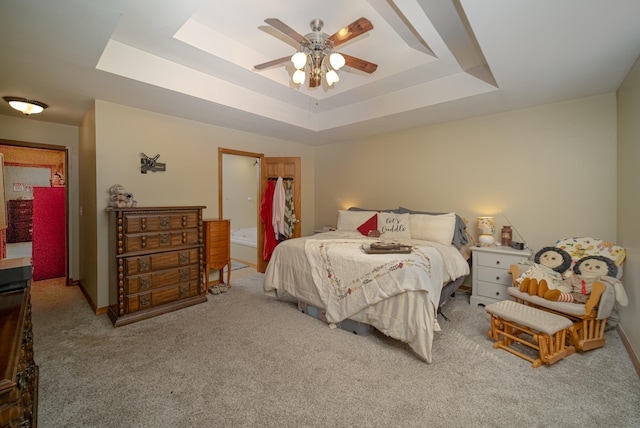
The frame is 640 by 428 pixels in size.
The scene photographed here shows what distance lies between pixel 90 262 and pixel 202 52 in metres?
2.99

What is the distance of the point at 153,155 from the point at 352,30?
2.85m

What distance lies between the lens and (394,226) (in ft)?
12.2

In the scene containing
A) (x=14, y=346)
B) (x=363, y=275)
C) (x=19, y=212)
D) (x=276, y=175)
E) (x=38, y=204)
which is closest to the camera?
(x=14, y=346)

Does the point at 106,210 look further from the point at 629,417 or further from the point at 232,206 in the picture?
the point at 629,417

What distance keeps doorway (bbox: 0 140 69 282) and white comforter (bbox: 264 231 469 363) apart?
3061 mm

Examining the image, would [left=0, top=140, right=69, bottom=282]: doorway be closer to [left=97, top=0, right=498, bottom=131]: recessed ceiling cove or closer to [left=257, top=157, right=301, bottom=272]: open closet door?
[left=97, top=0, right=498, bottom=131]: recessed ceiling cove

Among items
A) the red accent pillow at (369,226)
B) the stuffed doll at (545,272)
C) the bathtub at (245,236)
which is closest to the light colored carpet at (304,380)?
the stuffed doll at (545,272)

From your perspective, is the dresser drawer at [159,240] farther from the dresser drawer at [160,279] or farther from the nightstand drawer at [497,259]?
the nightstand drawer at [497,259]

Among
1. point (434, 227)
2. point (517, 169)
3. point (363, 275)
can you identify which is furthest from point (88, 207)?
point (517, 169)

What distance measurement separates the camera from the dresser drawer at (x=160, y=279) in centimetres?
287

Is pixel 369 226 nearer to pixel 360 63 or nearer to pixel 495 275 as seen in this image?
pixel 495 275

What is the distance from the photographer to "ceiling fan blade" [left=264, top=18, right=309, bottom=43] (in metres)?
1.86

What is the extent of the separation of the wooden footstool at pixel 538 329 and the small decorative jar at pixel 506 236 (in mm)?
1258

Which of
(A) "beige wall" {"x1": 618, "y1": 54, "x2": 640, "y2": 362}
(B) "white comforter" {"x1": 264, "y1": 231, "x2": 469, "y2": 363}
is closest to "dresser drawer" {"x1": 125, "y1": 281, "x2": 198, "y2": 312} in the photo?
(B) "white comforter" {"x1": 264, "y1": 231, "x2": 469, "y2": 363}
